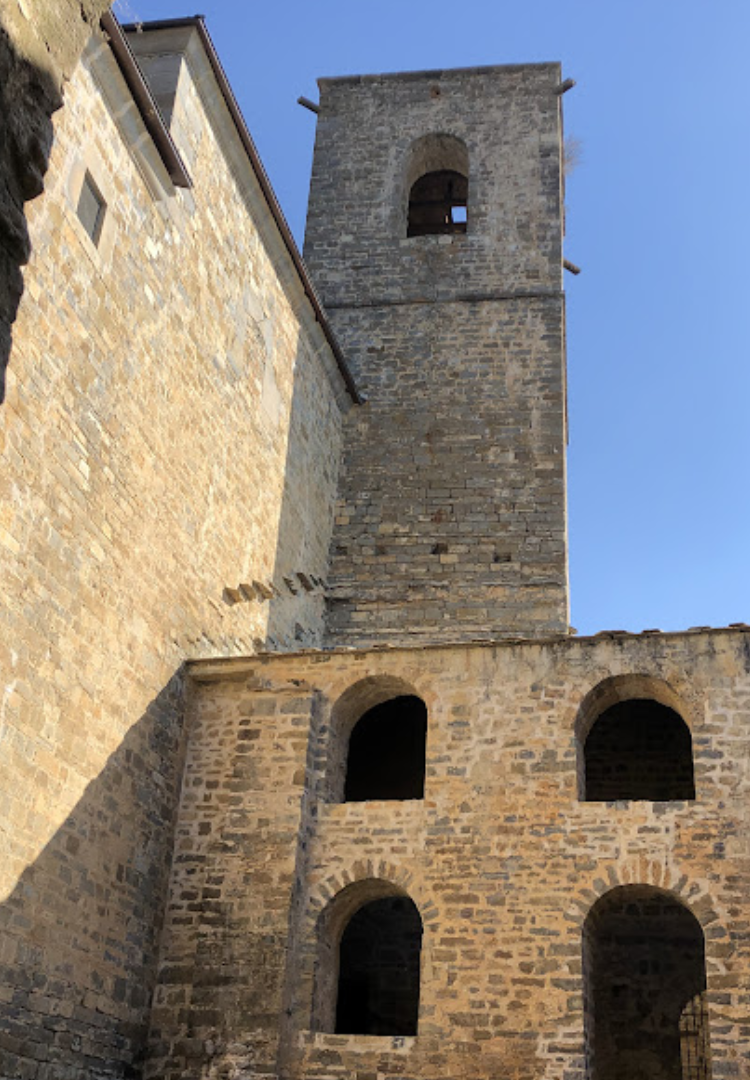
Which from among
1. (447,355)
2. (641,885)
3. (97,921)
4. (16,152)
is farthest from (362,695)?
(16,152)

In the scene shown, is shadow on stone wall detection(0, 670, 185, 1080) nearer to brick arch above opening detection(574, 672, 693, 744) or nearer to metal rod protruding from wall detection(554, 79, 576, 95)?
brick arch above opening detection(574, 672, 693, 744)

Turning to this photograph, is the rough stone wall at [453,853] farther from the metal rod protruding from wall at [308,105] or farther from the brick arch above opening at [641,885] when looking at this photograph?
the metal rod protruding from wall at [308,105]

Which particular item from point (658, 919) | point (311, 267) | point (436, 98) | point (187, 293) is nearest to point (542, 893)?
point (658, 919)

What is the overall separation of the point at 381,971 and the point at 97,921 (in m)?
4.36

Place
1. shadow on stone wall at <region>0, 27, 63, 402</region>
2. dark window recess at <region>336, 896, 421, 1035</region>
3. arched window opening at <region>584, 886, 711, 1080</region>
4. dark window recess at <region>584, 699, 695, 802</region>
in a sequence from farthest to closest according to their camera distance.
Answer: dark window recess at <region>584, 699, 695, 802</region>, dark window recess at <region>336, 896, 421, 1035</region>, arched window opening at <region>584, 886, 711, 1080</region>, shadow on stone wall at <region>0, 27, 63, 402</region>

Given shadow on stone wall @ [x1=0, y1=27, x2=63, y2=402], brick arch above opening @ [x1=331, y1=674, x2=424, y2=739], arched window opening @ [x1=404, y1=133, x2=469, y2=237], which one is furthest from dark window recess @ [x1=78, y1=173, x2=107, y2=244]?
arched window opening @ [x1=404, y1=133, x2=469, y2=237]

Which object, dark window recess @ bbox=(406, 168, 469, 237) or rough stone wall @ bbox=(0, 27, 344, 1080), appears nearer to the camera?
rough stone wall @ bbox=(0, 27, 344, 1080)

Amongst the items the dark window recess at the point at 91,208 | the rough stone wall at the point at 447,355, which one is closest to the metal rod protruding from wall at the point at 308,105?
the rough stone wall at the point at 447,355

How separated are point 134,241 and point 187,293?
41.9 inches

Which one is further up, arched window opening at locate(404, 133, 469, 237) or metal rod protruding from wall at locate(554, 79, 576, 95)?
metal rod protruding from wall at locate(554, 79, 576, 95)

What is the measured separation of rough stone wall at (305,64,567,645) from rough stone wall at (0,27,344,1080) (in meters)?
2.69

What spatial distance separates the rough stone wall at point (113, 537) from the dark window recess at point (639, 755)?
3.81 meters

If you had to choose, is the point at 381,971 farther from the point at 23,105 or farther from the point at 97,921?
the point at 23,105

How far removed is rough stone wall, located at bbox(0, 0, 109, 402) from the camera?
2.51m
